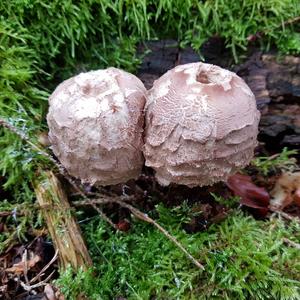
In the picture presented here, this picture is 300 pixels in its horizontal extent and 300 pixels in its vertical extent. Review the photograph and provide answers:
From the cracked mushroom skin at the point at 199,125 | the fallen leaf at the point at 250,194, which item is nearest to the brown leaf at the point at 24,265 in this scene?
the cracked mushroom skin at the point at 199,125

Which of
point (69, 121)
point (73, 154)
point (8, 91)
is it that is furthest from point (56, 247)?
point (8, 91)

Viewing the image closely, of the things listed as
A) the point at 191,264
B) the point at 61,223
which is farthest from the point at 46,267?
the point at 191,264

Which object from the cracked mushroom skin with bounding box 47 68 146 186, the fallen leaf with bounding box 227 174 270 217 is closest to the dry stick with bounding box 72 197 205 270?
the cracked mushroom skin with bounding box 47 68 146 186

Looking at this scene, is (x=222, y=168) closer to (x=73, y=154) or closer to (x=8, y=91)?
(x=73, y=154)

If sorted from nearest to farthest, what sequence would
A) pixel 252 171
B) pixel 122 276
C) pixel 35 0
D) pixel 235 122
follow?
pixel 235 122
pixel 122 276
pixel 35 0
pixel 252 171

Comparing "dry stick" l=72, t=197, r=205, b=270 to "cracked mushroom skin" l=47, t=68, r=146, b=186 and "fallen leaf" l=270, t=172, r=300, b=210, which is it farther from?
"fallen leaf" l=270, t=172, r=300, b=210

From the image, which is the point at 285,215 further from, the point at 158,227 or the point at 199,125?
the point at 199,125
